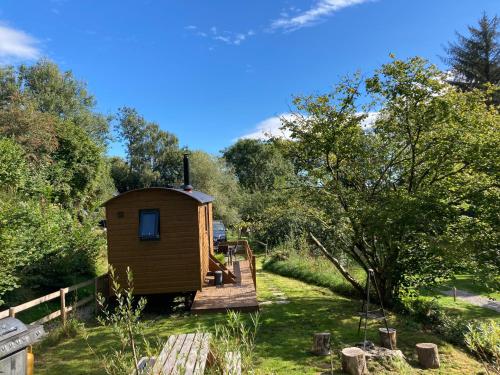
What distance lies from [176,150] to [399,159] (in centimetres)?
3654

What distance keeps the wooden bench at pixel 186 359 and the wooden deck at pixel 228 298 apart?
3.76 meters

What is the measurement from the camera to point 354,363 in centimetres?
509

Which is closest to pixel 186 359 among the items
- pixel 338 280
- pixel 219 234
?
pixel 338 280

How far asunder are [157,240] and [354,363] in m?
5.56

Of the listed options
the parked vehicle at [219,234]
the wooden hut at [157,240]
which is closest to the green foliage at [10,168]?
the wooden hut at [157,240]

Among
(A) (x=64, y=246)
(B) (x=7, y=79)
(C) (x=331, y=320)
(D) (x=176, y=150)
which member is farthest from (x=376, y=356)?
(D) (x=176, y=150)

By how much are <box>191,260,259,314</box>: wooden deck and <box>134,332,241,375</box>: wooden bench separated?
376 centimetres

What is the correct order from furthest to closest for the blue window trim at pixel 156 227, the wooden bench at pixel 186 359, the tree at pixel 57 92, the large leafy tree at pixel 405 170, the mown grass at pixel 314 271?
the tree at pixel 57 92 < the mown grass at pixel 314 271 < the blue window trim at pixel 156 227 < the large leafy tree at pixel 405 170 < the wooden bench at pixel 186 359

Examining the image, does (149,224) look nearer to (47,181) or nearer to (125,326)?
(125,326)

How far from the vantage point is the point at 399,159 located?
8781 millimetres

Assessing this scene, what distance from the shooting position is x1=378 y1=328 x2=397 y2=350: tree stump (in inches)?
242

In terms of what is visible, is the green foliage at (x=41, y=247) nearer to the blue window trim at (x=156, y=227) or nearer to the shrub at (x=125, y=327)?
the blue window trim at (x=156, y=227)

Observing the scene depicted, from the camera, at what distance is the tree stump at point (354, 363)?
5.07 m

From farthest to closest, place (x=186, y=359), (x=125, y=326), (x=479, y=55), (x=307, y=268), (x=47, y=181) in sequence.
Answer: (x=479, y=55) < (x=47, y=181) < (x=307, y=268) < (x=125, y=326) < (x=186, y=359)
